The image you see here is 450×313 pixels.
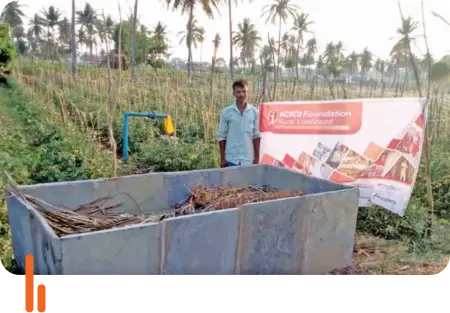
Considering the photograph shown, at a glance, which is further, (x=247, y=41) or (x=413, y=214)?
(x=247, y=41)

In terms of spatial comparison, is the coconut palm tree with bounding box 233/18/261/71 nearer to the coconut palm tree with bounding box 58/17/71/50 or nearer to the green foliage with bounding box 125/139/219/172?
the green foliage with bounding box 125/139/219/172

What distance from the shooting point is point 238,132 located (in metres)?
3.44

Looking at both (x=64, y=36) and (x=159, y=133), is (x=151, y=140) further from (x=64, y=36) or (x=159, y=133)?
(x=64, y=36)

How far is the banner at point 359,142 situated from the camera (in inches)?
122

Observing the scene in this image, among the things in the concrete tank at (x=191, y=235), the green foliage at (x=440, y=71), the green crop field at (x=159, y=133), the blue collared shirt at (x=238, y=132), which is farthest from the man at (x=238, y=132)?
the green foliage at (x=440, y=71)

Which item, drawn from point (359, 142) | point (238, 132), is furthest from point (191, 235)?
point (359, 142)

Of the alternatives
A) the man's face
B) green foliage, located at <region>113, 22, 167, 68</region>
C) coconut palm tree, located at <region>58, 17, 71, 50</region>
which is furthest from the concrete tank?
coconut palm tree, located at <region>58, 17, 71, 50</region>
